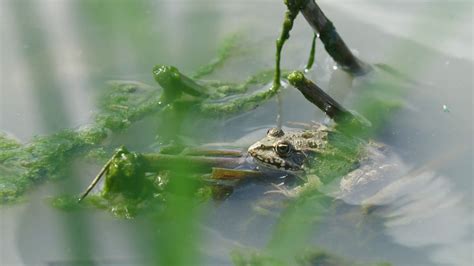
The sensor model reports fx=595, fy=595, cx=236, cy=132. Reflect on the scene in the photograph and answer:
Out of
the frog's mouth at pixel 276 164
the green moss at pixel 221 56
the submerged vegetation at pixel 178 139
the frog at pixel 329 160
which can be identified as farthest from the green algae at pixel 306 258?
the green moss at pixel 221 56

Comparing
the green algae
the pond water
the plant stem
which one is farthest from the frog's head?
the green algae

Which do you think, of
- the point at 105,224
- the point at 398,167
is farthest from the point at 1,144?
the point at 398,167

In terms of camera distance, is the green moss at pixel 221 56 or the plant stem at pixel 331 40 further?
the green moss at pixel 221 56

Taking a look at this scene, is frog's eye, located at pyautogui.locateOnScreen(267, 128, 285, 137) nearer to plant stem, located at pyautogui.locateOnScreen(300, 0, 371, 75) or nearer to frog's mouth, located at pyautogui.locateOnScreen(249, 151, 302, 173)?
frog's mouth, located at pyautogui.locateOnScreen(249, 151, 302, 173)

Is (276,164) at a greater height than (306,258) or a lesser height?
greater

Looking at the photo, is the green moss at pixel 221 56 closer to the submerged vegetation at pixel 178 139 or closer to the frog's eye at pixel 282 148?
the submerged vegetation at pixel 178 139

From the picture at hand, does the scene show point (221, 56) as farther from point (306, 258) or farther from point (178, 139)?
point (306, 258)

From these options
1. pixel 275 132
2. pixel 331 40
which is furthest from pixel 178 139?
pixel 331 40
